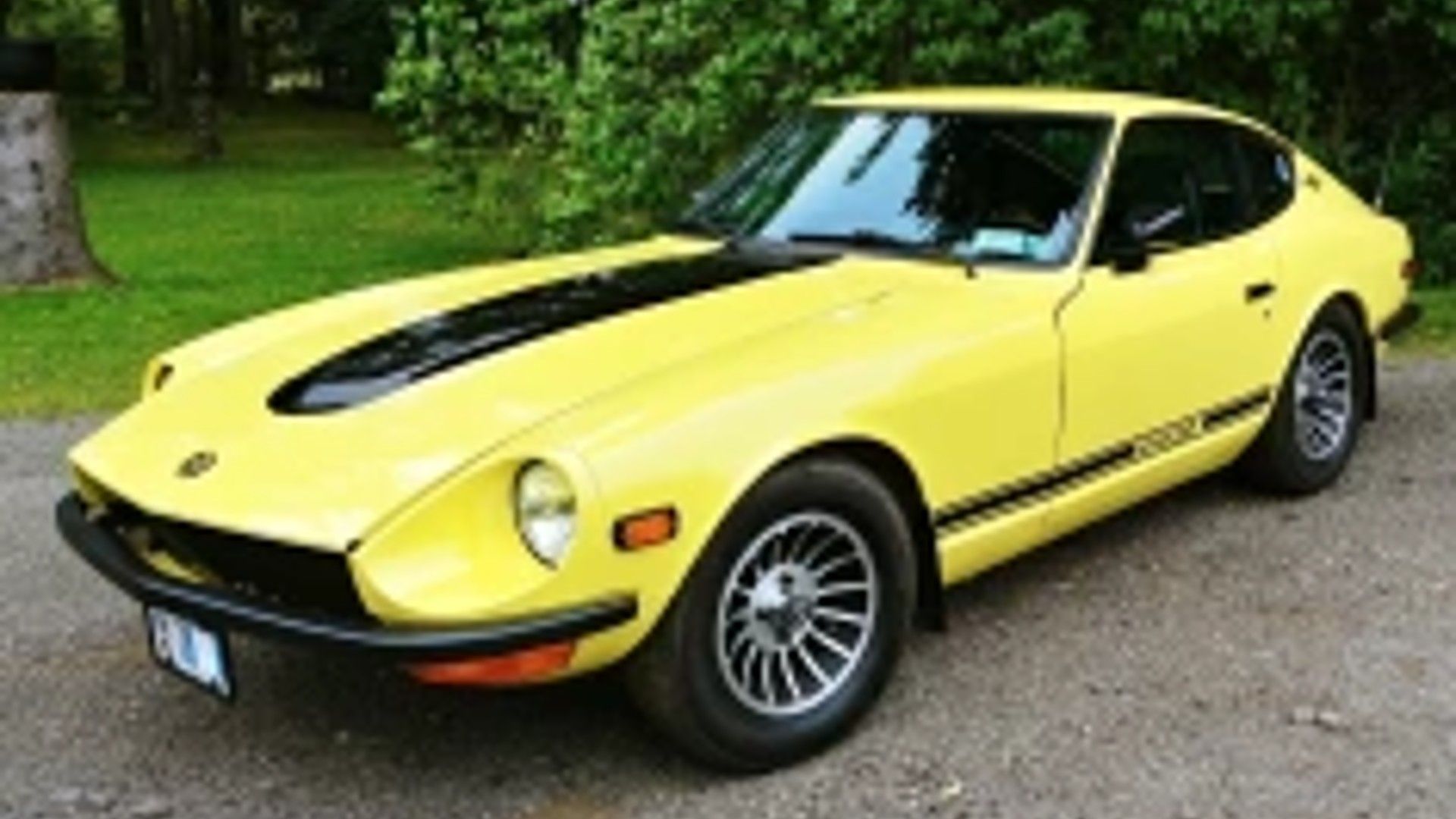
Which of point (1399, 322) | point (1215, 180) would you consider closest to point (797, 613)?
point (1215, 180)

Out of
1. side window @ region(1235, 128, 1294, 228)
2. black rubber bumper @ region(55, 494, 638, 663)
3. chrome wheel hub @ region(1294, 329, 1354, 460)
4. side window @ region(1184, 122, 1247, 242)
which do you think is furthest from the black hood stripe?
chrome wheel hub @ region(1294, 329, 1354, 460)

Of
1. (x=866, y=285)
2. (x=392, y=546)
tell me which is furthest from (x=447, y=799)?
(x=866, y=285)

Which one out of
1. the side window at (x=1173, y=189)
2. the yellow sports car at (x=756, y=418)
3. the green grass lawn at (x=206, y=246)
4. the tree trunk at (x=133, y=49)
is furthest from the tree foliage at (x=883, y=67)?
the tree trunk at (x=133, y=49)

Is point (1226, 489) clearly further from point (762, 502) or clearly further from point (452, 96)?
point (452, 96)

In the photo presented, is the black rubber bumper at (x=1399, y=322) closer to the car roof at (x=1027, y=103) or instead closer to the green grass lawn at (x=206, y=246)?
the car roof at (x=1027, y=103)

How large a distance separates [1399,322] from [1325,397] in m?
0.61

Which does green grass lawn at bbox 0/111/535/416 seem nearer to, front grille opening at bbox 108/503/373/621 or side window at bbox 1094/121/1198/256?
front grille opening at bbox 108/503/373/621

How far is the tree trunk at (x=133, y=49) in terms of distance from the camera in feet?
129

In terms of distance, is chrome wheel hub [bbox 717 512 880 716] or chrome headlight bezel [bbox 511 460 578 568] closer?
chrome headlight bezel [bbox 511 460 578 568]

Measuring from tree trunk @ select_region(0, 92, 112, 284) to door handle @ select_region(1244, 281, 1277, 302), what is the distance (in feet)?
26.7

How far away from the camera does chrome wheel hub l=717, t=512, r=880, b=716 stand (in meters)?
3.57

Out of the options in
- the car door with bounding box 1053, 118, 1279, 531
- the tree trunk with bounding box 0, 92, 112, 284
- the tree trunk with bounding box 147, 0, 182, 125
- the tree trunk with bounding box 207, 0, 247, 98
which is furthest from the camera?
the tree trunk with bounding box 207, 0, 247, 98

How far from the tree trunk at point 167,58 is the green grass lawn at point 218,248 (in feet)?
7.69

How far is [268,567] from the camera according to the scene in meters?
3.31
